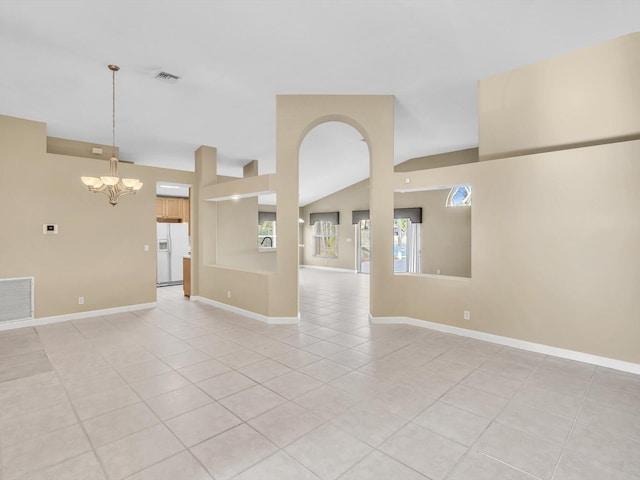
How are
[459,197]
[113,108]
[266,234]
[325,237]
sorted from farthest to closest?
1. [266,234]
2. [325,237]
3. [459,197]
4. [113,108]

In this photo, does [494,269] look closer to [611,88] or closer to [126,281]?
[611,88]

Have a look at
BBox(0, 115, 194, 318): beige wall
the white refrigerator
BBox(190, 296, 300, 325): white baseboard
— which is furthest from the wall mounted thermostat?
the white refrigerator

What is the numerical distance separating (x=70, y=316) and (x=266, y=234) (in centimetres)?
806

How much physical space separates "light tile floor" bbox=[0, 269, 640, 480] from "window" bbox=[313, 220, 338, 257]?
26.4ft

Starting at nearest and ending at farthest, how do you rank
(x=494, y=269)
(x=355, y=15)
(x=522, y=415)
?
1. (x=522, y=415)
2. (x=355, y=15)
3. (x=494, y=269)

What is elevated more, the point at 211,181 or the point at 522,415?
the point at 211,181

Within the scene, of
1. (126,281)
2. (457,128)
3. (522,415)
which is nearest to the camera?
(522,415)

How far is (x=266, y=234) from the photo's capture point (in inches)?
516

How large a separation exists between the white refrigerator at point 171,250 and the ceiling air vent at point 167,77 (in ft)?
17.7

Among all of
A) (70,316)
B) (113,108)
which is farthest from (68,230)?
(113,108)

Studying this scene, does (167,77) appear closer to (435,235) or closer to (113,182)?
(113,182)

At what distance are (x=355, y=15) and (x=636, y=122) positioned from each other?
3277 millimetres

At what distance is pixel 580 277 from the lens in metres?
3.69

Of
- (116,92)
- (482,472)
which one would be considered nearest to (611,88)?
(482,472)
